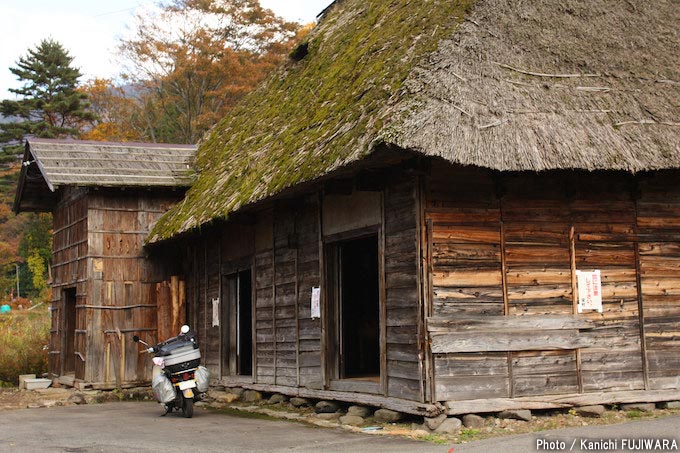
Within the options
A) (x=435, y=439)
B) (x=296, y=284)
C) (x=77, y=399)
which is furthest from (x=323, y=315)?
(x=77, y=399)

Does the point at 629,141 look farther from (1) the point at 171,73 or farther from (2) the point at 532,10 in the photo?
(1) the point at 171,73

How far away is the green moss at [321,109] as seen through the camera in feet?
31.6

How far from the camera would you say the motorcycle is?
1146 centimetres

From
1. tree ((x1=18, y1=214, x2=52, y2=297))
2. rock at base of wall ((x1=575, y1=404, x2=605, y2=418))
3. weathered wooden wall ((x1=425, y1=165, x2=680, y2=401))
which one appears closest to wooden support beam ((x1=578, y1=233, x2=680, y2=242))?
weathered wooden wall ((x1=425, y1=165, x2=680, y2=401))

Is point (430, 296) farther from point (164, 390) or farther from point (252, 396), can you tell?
point (252, 396)

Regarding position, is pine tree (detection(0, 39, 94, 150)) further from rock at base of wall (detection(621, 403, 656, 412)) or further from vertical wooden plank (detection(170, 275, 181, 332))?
rock at base of wall (detection(621, 403, 656, 412))

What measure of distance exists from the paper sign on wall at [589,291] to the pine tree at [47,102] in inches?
1321

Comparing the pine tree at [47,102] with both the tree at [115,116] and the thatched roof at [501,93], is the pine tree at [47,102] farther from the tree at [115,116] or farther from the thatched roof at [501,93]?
the thatched roof at [501,93]

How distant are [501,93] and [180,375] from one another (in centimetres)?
594

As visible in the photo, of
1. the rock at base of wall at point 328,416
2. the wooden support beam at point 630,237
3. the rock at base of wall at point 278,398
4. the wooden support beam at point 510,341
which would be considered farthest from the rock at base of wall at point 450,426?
the rock at base of wall at point 278,398

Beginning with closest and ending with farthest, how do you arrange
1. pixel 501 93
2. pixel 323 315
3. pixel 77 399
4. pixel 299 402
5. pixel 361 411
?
pixel 501 93
pixel 361 411
pixel 323 315
pixel 299 402
pixel 77 399

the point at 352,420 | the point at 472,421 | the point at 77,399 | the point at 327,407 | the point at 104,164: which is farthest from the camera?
the point at 104,164

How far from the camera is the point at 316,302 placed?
11398 mm

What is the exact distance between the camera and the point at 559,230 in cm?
983
